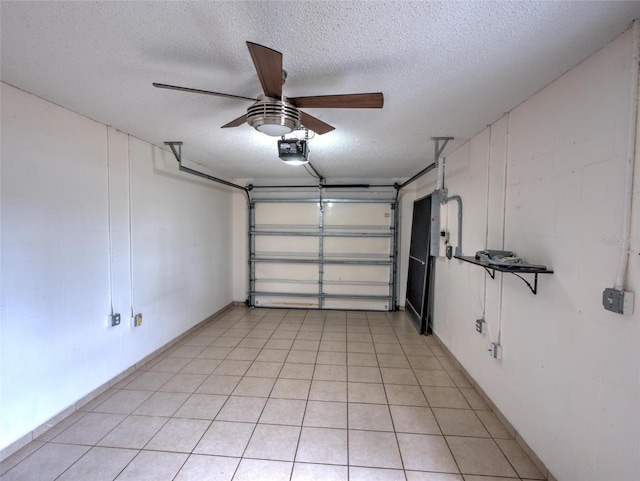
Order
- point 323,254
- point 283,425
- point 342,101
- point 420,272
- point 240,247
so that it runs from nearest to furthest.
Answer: point 342,101 < point 283,425 < point 420,272 < point 323,254 < point 240,247

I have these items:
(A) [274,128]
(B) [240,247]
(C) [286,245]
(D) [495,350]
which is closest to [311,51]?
(A) [274,128]

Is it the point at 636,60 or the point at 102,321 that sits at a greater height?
the point at 636,60

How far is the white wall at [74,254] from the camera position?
1756mm

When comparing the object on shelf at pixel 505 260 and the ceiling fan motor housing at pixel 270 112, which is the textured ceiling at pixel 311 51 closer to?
the ceiling fan motor housing at pixel 270 112

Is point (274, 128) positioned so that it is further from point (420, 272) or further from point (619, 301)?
point (420, 272)

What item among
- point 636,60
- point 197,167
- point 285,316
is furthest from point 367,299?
point 636,60

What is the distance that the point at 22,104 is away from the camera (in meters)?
1.79

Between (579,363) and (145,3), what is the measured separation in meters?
2.57

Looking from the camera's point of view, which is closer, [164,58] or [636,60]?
[636,60]

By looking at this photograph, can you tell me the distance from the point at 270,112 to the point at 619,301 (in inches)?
71.7

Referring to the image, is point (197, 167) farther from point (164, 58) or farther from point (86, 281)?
point (164, 58)

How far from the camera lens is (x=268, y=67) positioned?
122 cm

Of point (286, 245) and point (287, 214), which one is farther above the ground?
point (287, 214)

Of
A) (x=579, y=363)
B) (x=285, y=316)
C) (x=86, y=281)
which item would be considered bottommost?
(x=285, y=316)
